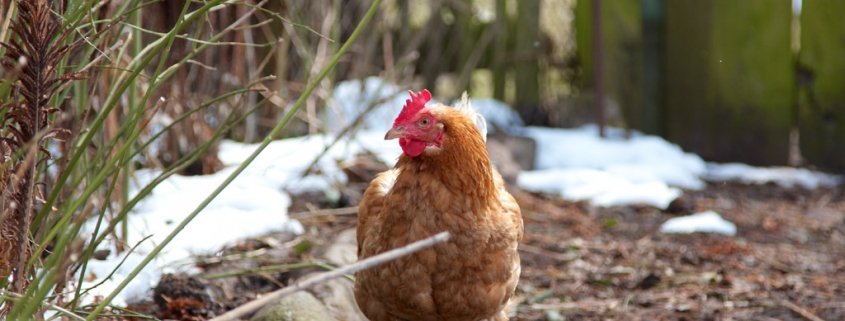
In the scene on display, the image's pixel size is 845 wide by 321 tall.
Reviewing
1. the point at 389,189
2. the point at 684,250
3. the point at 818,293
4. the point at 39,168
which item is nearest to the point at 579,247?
the point at 684,250

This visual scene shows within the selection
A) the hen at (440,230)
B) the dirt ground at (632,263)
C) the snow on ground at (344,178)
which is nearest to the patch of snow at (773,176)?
the snow on ground at (344,178)

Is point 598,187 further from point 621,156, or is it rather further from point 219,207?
point 219,207

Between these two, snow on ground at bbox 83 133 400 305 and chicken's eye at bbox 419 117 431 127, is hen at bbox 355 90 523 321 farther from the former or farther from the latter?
snow on ground at bbox 83 133 400 305

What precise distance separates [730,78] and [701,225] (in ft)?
6.70

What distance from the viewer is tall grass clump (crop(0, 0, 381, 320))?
6.25 feet

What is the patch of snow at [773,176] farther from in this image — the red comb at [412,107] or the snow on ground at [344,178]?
the red comb at [412,107]

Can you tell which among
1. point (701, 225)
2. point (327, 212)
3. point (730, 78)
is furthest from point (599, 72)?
point (327, 212)

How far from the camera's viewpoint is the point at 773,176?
21.5 feet

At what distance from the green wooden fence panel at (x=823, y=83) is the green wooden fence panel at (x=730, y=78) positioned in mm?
102

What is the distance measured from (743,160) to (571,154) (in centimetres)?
121

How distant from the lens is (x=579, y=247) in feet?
15.6

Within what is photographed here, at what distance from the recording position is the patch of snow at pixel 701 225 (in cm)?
506

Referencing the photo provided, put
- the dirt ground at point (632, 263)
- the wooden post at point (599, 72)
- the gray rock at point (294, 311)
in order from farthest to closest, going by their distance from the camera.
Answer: the wooden post at point (599, 72)
the dirt ground at point (632, 263)
the gray rock at point (294, 311)

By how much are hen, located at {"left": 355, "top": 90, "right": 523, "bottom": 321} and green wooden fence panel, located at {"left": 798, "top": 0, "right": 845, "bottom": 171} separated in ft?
13.9
